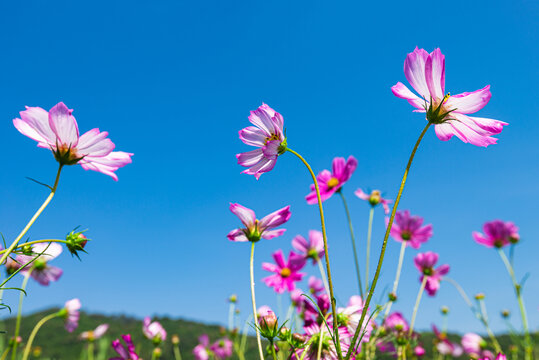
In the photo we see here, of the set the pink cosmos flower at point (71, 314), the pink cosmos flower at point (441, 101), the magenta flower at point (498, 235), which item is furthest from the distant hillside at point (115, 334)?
the pink cosmos flower at point (441, 101)

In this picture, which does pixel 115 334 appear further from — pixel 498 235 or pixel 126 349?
pixel 498 235

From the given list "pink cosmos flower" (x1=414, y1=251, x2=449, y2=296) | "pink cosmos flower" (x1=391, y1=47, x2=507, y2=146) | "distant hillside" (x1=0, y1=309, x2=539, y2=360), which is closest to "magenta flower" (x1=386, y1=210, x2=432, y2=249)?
"pink cosmos flower" (x1=414, y1=251, x2=449, y2=296)

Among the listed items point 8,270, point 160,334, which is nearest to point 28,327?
point 160,334

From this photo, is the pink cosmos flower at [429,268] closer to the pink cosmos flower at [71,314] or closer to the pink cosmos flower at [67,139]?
the pink cosmos flower at [71,314]

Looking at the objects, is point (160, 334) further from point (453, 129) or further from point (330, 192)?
point (453, 129)

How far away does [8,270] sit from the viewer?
1.40 m

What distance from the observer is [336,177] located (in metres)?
1.80

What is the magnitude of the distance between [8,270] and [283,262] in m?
1.08

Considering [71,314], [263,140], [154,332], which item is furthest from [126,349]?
[263,140]

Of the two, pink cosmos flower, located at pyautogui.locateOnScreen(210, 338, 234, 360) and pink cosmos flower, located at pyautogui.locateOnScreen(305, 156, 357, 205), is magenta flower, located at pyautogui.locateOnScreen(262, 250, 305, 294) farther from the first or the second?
pink cosmos flower, located at pyautogui.locateOnScreen(210, 338, 234, 360)

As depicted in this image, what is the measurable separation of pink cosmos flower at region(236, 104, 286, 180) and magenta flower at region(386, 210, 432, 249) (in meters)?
1.46

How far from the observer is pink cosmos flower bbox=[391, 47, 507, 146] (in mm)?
875

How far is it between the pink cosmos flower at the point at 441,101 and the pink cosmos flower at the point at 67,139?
2.15ft

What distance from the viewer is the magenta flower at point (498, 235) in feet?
8.42
